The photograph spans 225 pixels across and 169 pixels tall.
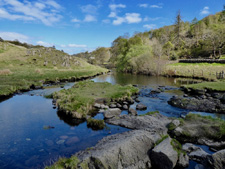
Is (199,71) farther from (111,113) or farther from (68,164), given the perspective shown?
(68,164)

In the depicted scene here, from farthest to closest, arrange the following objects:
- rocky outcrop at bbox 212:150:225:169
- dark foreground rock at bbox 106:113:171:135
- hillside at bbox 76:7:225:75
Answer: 1. hillside at bbox 76:7:225:75
2. dark foreground rock at bbox 106:113:171:135
3. rocky outcrop at bbox 212:150:225:169

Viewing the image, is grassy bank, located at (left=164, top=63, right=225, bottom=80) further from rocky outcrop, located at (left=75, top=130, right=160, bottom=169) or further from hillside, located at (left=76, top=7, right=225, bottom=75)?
rocky outcrop, located at (left=75, top=130, right=160, bottom=169)

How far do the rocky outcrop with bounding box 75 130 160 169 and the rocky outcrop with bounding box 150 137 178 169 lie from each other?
42 centimetres

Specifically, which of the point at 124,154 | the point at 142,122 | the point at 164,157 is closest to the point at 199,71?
the point at 142,122

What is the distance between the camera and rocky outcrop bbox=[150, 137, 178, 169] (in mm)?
8551

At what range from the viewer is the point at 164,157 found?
857cm

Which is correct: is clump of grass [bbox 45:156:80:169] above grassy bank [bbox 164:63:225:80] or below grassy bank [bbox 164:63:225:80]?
below

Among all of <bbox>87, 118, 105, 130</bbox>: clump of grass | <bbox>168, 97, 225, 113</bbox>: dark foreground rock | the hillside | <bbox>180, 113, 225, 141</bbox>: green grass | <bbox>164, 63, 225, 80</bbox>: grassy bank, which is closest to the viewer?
<bbox>180, 113, 225, 141</bbox>: green grass

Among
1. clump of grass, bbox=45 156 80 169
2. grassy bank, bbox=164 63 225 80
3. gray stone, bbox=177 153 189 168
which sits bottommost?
gray stone, bbox=177 153 189 168

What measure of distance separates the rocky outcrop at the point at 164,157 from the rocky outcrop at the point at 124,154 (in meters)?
0.42

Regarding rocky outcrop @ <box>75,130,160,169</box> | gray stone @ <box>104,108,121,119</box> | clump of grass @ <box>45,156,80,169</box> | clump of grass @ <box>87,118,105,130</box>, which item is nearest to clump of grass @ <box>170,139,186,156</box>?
rocky outcrop @ <box>75,130,160,169</box>

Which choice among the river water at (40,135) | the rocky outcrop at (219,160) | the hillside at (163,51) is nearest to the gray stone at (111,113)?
the river water at (40,135)

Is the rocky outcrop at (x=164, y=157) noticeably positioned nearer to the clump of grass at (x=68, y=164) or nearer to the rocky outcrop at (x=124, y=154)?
the rocky outcrop at (x=124, y=154)

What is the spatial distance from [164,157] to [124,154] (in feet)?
7.09
